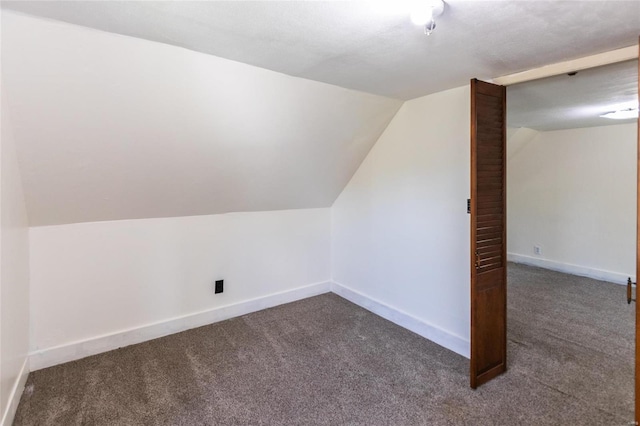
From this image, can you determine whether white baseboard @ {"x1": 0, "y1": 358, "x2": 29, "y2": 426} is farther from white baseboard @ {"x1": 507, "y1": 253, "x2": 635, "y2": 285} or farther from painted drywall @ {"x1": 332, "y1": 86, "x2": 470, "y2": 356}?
white baseboard @ {"x1": 507, "y1": 253, "x2": 635, "y2": 285}

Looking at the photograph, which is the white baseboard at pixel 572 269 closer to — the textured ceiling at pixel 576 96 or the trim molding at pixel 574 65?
the textured ceiling at pixel 576 96

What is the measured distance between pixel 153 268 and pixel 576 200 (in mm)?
5530

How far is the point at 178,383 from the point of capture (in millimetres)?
2285

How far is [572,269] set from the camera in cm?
476

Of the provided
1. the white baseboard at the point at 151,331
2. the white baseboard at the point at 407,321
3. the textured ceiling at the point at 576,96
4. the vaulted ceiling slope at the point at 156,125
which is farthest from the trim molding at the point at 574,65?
the white baseboard at the point at 151,331

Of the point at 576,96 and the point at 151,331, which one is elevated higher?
the point at 576,96

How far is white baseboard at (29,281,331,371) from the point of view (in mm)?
2510

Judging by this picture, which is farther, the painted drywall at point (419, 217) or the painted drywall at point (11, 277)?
the painted drywall at point (419, 217)

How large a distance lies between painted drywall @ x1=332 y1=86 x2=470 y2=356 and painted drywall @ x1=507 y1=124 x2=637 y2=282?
290 centimetres

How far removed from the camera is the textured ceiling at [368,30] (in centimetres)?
141

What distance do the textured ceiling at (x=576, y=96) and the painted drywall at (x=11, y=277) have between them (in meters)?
3.53

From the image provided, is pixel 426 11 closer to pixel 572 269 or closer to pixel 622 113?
pixel 622 113

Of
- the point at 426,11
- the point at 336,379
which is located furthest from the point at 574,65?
the point at 336,379

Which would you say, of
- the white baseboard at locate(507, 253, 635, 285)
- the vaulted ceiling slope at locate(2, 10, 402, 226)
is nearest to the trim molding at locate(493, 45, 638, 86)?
the vaulted ceiling slope at locate(2, 10, 402, 226)
